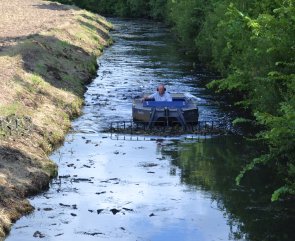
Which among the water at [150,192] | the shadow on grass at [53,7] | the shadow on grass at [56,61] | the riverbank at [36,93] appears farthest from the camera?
the shadow on grass at [53,7]

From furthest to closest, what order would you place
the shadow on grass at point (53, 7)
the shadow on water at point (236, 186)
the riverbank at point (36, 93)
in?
the shadow on grass at point (53, 7) → the riverbank at point (36, 93) → the shadow on water at point (236, 186)

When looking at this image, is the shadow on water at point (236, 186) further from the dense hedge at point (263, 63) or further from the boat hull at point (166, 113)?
the boat hull at point (166, 113)

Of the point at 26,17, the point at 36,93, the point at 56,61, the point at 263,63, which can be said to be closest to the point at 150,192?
the point at 263,63

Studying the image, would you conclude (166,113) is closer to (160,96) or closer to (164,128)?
(164,128)

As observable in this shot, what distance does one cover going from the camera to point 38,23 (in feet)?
241

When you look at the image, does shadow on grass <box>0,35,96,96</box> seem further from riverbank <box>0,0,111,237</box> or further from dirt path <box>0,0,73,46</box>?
dirt path <box>0,0,73,46</box>

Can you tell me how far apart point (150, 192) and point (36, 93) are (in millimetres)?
14118

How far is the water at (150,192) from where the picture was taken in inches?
912

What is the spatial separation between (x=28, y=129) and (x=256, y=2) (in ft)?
50.3

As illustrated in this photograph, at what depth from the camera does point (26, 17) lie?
8075cm

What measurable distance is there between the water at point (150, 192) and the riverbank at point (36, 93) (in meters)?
0.64

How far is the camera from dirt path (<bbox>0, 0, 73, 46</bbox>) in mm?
62406

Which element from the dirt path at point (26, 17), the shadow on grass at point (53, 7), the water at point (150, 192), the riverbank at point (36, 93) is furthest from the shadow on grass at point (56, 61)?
the shadow on grass at point (53, 7)

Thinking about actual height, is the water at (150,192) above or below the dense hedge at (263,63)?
below
